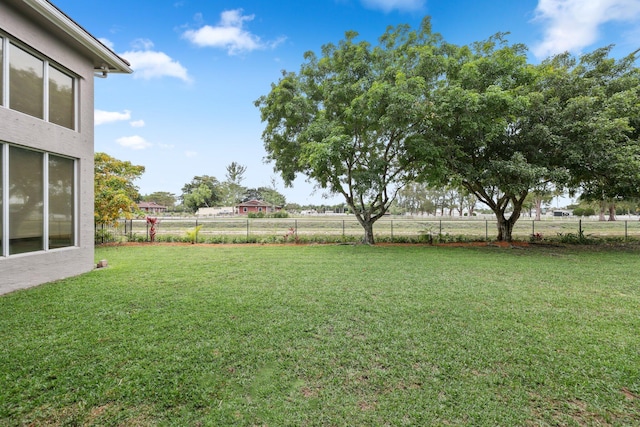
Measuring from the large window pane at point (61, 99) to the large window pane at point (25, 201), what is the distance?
99cm

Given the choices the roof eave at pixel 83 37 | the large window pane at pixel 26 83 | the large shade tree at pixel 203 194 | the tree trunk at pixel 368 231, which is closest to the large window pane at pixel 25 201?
the large window pane at pixel 26 83

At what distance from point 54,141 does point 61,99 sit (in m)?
1.06

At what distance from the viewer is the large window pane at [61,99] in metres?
5.85

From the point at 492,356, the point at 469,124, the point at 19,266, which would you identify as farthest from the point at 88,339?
the point at 469,124

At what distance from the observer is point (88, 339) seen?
3.27m

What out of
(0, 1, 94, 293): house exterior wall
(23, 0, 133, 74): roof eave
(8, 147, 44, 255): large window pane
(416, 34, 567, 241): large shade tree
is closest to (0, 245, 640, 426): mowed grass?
(0, 1, 94, 293): house exterior wall

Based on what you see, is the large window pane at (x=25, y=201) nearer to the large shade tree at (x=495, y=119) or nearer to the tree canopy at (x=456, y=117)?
the tree canopy at (x=456, y=117)

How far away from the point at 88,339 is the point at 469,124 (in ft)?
34.3

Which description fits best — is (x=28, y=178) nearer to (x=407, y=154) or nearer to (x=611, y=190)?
(x=407, y=154)

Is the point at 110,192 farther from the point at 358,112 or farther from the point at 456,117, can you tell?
the point at 456,117

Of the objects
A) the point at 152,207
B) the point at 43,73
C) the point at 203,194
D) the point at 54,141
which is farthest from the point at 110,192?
the point at 152,207

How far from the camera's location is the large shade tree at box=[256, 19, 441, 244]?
9.47 meters

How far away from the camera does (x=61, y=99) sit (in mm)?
6074

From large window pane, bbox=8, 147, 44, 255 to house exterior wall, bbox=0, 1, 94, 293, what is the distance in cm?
19
